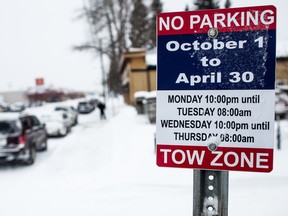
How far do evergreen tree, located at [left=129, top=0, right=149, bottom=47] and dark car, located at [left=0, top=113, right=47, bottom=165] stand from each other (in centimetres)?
3047

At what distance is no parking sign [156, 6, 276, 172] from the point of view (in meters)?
1.67

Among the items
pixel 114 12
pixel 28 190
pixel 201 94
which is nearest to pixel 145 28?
pixel 114 12

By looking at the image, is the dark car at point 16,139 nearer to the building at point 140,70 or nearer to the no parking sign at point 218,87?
the no parking sign at point 218,87

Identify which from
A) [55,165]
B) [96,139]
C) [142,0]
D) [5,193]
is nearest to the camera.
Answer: [5,193]

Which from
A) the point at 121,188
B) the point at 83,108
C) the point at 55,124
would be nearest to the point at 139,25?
the point at 83,108

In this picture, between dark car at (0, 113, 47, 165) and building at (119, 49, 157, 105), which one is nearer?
dark car at (0, 113, 47, 165)

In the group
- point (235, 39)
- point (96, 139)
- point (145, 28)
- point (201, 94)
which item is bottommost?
point (96, 139)

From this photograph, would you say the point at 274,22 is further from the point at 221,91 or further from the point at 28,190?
the point at 28,190

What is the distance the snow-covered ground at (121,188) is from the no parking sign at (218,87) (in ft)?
9.20

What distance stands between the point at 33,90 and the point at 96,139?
100 meters

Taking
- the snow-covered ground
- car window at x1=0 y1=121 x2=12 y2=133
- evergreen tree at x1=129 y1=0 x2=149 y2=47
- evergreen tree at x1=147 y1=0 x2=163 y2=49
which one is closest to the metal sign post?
the snow-covered ground

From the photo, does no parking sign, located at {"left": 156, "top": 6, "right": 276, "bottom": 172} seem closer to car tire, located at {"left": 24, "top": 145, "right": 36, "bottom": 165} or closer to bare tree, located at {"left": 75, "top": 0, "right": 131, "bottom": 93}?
car tire, located at {"left": 24, "top": 145, "right": 36, "bottom": 165}

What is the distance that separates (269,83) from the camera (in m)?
1.66

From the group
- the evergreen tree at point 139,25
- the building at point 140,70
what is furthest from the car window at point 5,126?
the evergreen tree at point 139,25
